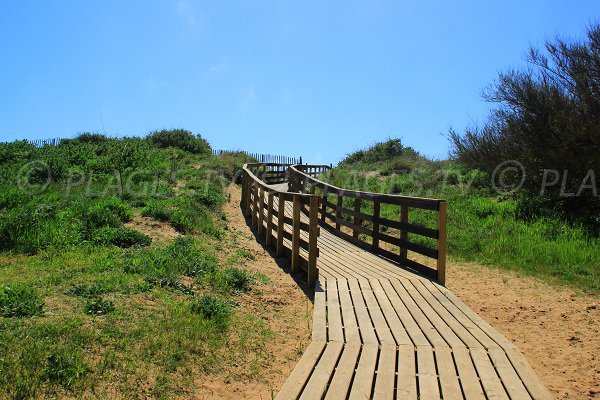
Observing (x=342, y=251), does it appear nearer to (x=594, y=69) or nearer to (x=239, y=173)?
(x=594, y=69)

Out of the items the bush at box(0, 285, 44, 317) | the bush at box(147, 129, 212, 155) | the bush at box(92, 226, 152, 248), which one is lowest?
the bush at box(0, 285, 44, 317)

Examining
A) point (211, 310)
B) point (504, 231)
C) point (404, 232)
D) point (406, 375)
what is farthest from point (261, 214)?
point (406, 375)

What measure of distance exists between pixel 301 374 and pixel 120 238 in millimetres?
5773

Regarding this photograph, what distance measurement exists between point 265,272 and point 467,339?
418 cm

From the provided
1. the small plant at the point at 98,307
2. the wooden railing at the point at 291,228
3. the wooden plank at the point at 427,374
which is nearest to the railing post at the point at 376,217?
the wooden railing at the point at 291,228

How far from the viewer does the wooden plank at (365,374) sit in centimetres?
336

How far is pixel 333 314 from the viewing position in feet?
17.2

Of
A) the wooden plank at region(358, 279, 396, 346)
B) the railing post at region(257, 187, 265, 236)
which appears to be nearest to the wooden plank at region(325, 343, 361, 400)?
the wooden plank at region(358, 279, 396, 346)

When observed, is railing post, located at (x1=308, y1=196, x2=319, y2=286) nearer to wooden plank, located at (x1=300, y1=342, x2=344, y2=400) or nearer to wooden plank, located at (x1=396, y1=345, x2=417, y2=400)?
wooden plank, located at (x1=300, y1=342, x2=344, y2=400)

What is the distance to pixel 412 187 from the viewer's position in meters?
18.8

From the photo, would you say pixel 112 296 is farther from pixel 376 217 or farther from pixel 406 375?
pixel 376 217

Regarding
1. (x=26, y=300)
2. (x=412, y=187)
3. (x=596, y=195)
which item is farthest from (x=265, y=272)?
(x=412, y=187)

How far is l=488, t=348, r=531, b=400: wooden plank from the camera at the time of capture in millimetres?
3408

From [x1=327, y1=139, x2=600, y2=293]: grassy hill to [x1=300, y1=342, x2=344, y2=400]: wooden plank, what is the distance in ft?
18.1
